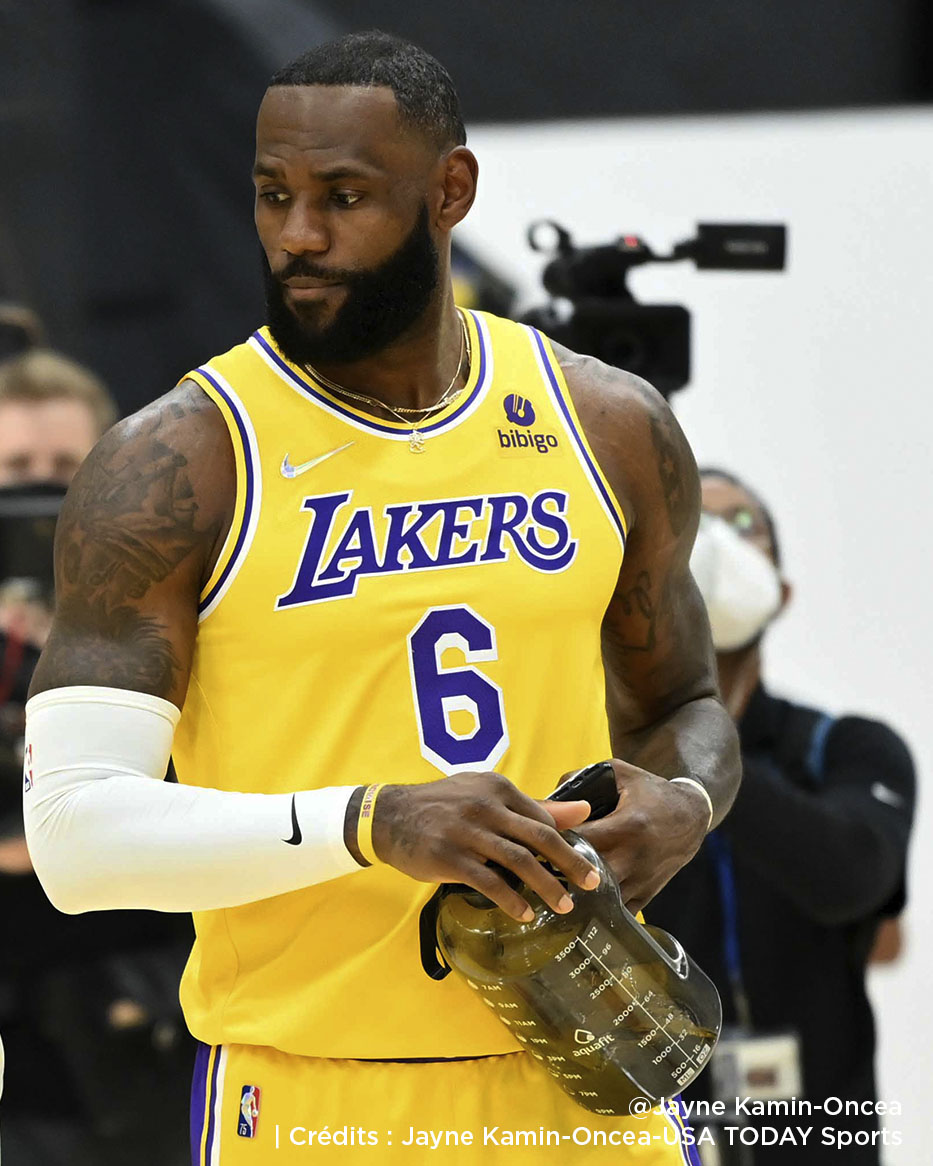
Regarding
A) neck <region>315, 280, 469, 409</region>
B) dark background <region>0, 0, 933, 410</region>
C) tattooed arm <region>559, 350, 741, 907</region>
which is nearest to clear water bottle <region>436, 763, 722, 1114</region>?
tattooed arm <region>559, 350, 741, 907</region>

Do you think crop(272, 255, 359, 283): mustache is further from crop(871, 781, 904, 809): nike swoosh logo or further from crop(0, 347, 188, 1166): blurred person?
crop(0, 347, 188, 1166): blurred person

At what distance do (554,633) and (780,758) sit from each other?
1493 mm

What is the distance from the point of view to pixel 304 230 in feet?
7.37

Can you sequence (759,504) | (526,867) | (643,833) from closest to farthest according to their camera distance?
(526,867) < (643,833) < (759,504)

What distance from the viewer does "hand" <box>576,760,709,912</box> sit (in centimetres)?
219

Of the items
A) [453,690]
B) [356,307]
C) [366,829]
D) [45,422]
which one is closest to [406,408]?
[356,307]

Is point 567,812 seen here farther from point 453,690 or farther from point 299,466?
point 299,466

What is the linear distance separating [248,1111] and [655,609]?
864mm

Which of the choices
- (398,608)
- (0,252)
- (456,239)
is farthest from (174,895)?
(0,252)

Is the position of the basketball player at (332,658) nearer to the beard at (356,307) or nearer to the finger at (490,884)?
the beard at (356,307)

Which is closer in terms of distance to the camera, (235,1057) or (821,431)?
(235,1057)

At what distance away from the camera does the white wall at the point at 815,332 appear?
4828mm

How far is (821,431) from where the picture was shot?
4977 millimetres

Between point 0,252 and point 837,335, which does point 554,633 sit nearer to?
point 837,335
